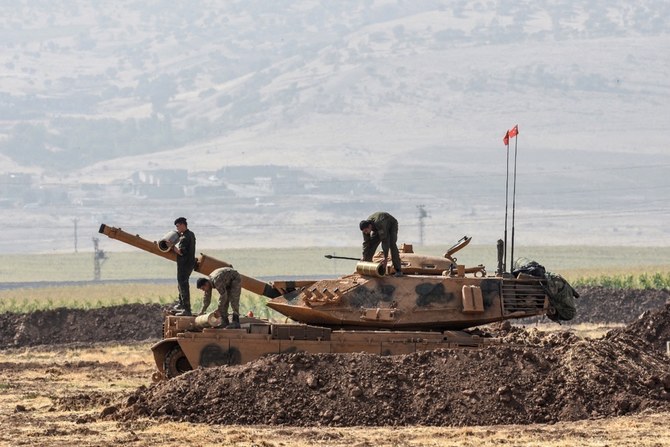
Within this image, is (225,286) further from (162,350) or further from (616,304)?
(616,304)

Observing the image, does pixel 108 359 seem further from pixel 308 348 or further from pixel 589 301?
pixel 589 301

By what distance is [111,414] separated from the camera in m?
29.0

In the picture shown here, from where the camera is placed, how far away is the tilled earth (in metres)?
28.3

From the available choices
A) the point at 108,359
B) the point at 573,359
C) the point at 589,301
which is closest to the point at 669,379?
the point at 573,359

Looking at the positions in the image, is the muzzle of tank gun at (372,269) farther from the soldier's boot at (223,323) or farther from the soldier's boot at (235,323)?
the soldier's boot at (223,323)

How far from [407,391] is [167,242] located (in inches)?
259

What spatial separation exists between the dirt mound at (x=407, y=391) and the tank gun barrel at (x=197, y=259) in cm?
477

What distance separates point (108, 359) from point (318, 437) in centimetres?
2148

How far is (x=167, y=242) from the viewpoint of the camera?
109 ft

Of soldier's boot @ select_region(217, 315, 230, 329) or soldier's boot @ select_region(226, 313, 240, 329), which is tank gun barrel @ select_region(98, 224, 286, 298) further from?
soldier's boot @ select_region(217, 315, 230, 329)

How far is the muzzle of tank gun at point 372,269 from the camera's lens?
105ft

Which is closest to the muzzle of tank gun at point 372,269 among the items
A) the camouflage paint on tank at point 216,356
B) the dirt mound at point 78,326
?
the camouflage paint on tank at point 216,356

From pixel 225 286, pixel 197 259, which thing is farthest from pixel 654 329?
pixel 225 286

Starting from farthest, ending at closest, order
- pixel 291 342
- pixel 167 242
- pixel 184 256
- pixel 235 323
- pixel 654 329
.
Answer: pixel 654 329 → pixel 184 256 → pixel 167 242 → pixel 235 323 → pixel 291 342
